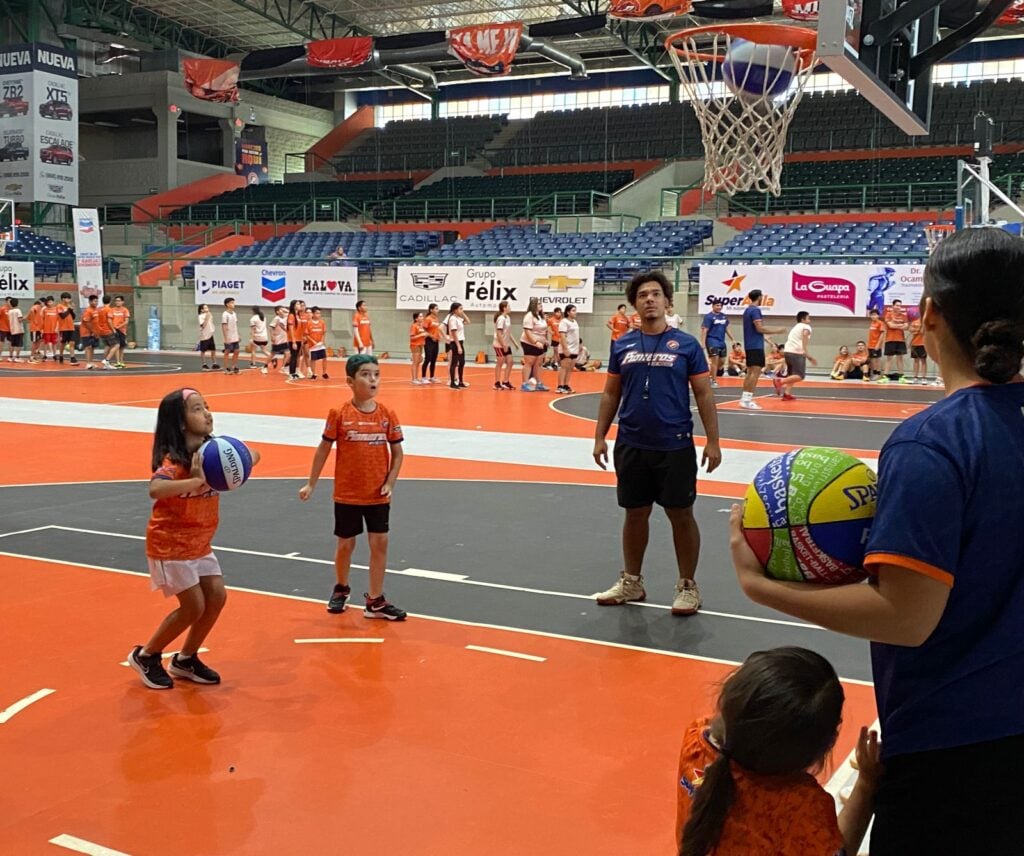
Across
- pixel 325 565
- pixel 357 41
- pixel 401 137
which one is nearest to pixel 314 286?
pixel 357 41

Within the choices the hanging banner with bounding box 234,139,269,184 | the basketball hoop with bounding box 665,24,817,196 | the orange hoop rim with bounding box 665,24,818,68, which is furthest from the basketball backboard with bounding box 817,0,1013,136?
the hanging banner with bounding box 234,139,269,184

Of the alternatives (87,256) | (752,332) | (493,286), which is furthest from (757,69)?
(87,256)

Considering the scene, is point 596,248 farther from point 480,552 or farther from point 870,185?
point 480,552

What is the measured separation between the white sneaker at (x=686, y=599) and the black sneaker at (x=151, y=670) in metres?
2.83

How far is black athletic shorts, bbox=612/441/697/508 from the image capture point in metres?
6.12

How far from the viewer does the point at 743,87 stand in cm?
1270

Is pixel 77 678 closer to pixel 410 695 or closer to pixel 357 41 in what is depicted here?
pixel 410 695

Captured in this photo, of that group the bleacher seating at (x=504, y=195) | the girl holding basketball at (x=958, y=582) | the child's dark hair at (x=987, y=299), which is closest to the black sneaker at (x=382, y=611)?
the girl holding basketball at (x=958, y=582)

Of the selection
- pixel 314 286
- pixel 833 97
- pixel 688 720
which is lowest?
pixel 688 720

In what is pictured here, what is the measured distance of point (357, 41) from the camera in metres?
33.2

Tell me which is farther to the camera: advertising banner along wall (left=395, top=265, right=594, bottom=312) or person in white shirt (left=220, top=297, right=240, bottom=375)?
advertising banner along wall (left=395, top=265, right=594, bottom=312)

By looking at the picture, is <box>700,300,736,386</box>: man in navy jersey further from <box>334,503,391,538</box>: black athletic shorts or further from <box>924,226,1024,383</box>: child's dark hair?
<box>924,226,1024,383</box>: child's dark hair

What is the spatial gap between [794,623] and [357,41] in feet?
102

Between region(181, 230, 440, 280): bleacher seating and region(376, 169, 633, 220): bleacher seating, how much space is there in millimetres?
2401
